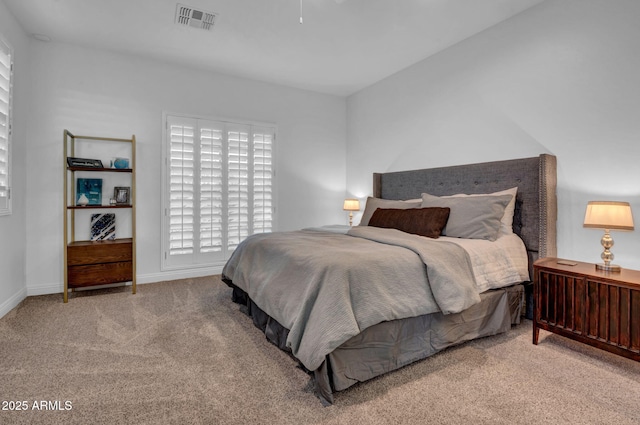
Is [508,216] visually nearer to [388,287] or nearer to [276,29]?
[388,287]

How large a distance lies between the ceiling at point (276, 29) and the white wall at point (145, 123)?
245 mm

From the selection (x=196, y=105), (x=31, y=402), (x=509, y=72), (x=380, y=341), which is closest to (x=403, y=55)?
(x=509, y=72)

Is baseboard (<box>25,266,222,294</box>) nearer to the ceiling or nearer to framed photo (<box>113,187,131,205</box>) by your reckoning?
framed photo (<box>113,187,131,205</box>)

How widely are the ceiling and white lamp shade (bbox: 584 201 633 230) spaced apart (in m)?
1.90

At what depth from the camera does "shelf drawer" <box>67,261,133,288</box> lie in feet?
10.6

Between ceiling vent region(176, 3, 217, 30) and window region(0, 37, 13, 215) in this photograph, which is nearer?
window region(0, 37, 13, 215)

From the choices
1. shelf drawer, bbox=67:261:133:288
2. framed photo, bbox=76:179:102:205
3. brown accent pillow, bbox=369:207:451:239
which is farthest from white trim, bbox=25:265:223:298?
brown accent pillow, bbox=369:207:451:239

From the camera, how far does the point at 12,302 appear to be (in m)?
2.97

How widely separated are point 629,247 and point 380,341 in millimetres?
2014

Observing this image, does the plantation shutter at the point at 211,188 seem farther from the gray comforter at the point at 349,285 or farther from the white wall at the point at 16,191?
the gray comforter at the point at 349,285

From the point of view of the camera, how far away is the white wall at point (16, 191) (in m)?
2.80

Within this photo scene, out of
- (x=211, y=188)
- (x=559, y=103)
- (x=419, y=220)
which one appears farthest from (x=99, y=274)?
(x=559, y=103)

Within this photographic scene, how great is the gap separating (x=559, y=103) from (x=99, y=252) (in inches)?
179

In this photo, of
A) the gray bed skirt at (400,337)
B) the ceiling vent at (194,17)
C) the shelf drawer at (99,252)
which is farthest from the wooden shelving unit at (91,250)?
the gray bed skirt at (400,337)
